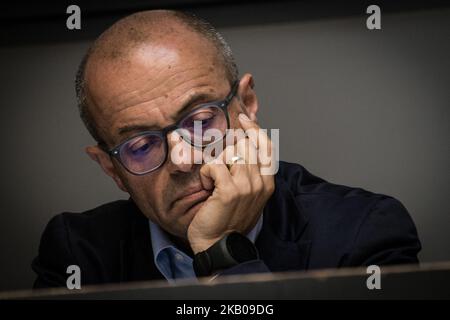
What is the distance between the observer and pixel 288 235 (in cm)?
157

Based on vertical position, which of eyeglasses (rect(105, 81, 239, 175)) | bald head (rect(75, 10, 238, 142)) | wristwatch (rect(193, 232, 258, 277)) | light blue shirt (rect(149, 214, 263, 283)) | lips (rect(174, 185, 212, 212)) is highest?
bald head (rect(75, 10, 238, 142))

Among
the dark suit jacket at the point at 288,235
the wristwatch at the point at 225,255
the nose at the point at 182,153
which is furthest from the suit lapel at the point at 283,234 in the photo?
the nose at the point at 182,153

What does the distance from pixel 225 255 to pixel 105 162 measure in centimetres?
37

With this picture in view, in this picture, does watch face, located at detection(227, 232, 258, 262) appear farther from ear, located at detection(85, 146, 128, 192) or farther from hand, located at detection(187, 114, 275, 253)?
ear, located at detection(85, 146, 128, 192)

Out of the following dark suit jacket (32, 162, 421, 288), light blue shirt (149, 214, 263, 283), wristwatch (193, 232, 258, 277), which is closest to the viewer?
wristwatch (193, 232, 258, 277)

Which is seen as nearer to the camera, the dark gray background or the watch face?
the watch face

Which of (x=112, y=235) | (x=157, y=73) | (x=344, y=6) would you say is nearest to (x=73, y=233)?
(x=112, y=235)

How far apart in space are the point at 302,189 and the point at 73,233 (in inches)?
19.5

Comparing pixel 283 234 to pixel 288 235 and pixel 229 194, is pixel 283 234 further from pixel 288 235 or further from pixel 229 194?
pixel 229 194

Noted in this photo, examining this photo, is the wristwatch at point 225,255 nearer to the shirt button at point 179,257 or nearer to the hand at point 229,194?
the hand at point 229,194

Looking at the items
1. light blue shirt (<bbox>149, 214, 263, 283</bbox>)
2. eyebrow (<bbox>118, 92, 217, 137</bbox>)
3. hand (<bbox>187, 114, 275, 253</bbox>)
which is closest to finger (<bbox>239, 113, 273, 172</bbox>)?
hand (<bbox>187, 114, 275, 253</bbox>)

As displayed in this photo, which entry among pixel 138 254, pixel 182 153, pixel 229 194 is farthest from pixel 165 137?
pixel 138 254

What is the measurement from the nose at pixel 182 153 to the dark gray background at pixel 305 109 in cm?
20

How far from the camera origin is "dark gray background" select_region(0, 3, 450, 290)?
157 cm
